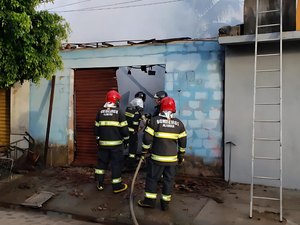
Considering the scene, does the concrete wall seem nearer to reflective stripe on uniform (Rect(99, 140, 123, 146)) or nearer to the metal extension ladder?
the metal extension ladder

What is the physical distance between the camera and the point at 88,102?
31.3 feet

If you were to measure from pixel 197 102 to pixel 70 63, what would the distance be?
3.72m

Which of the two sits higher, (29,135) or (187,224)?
(29,135)

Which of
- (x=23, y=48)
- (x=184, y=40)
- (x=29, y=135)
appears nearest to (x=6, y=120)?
(x=29, y=135)

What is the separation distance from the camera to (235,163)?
7.61 m

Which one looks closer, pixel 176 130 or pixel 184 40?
pixel 176 130

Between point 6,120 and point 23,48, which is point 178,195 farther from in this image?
point 6,120

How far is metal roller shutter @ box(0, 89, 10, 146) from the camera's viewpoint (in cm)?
1031

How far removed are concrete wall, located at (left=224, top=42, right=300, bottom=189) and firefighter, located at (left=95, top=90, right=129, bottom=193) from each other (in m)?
2.33

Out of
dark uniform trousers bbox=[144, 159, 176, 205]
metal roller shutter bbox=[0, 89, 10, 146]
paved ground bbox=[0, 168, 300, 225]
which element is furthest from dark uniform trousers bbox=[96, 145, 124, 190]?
metal roller shutter bbox=[0, 89, 10, 146]

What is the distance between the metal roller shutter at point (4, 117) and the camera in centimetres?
1031

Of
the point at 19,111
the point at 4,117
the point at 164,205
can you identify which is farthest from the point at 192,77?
the point at 4,117

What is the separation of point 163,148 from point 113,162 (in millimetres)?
1450

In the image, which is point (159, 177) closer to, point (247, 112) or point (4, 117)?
point (247, 112)
